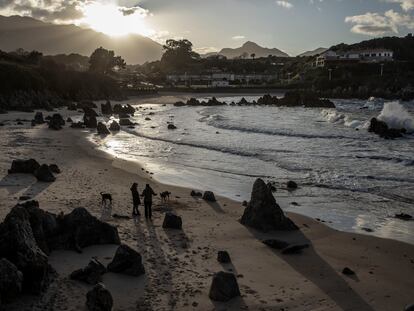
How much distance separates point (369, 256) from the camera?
42.3 feet

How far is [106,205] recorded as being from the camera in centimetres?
1634

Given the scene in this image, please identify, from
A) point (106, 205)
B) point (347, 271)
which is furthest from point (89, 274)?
point (106, 205)

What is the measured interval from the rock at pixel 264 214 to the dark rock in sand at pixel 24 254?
7.41m

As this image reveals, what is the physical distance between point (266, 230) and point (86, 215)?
578 cm

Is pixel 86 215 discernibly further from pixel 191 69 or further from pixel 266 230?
pixel 191 69

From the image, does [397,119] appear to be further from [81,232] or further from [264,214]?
[81,232]

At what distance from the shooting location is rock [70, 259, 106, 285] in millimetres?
9891

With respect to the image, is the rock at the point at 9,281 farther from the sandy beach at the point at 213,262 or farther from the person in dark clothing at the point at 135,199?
the person in dark clothing at the point at 135,199

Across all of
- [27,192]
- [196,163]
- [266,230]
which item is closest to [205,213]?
[266,230]

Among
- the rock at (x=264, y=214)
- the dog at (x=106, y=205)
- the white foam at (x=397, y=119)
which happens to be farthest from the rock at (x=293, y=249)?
the white foam at (x=397, y=119)

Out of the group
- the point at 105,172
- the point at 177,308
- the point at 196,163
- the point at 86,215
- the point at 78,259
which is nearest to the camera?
the point at 177,308

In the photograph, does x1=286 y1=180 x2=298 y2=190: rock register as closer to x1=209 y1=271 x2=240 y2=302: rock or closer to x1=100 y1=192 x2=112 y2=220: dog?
x1=100 y1=192 x2=112 y2=220: dog

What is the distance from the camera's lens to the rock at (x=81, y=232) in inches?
465

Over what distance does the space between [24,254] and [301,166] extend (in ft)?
64.2
